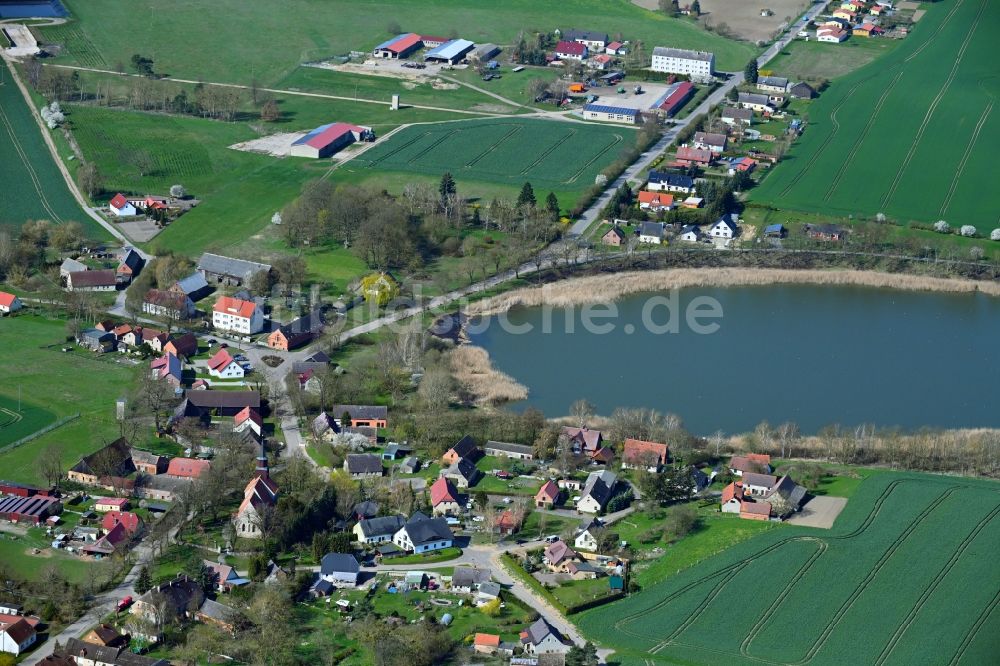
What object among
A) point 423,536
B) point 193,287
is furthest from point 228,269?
point 423,536

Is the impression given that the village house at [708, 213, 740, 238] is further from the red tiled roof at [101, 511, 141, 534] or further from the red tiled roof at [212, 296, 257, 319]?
the red tiled roof at [101, 511, 141, 534]

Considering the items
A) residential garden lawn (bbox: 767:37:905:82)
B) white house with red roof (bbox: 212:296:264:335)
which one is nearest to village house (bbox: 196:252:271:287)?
white house with red roof (bbox: 212:296:264:335)

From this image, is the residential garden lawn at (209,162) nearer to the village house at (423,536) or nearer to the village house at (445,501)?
the village house at (445,501)

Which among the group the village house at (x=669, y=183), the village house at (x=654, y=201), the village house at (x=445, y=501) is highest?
the village house at (x=669, y=183)

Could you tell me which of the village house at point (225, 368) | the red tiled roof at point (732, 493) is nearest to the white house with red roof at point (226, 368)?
the village house at point (225, 368)

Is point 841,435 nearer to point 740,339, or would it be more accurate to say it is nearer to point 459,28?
point 740,339

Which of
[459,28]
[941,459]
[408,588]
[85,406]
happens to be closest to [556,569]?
[408,588]
